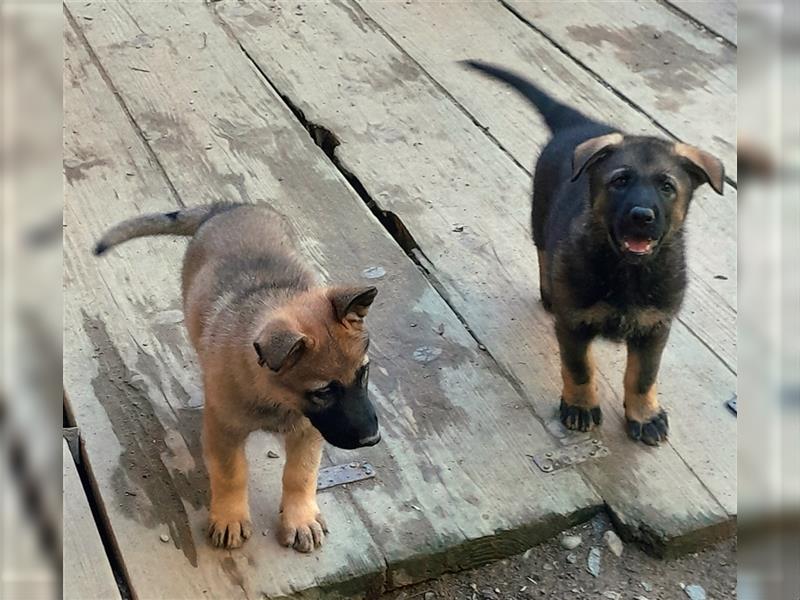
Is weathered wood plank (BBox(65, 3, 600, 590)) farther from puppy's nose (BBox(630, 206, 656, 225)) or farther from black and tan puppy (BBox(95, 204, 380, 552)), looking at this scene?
puppy's nose (BBox(630, 206, 656, 225))

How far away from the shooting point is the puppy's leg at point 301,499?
2795 millimetres

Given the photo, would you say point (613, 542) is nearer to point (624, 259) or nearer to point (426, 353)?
point (624, 259)

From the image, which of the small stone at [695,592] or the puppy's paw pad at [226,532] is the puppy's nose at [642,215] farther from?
the puppy's paw pad at [226,532]

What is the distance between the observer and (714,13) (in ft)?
18.6

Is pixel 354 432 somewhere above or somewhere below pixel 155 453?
above

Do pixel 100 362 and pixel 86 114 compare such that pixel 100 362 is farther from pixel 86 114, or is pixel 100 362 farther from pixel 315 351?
pixel 86 114

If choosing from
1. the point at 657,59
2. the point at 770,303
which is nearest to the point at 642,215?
the point at 770,303

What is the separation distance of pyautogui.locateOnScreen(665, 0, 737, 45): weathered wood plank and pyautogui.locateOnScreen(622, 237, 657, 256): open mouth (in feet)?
9.57

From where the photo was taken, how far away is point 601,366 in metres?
3.54

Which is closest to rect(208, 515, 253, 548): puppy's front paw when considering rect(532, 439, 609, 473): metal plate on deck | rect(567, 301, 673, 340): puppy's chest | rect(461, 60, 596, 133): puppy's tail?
rect(532, 439, 609, 473): metal plate on deck

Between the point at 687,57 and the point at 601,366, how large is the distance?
2313 millimetres

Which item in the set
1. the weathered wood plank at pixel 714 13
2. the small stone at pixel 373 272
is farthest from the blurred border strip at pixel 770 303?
the weathered wood plank at pixel 714 13

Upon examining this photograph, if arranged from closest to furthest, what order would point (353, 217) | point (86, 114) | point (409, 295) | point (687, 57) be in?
1. point (409, 295)
2. point (353, 217)
3. point (86, 114)
4. point (687, 57)

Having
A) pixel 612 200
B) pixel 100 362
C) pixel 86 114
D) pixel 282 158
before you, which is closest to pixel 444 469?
pixel 612 200
